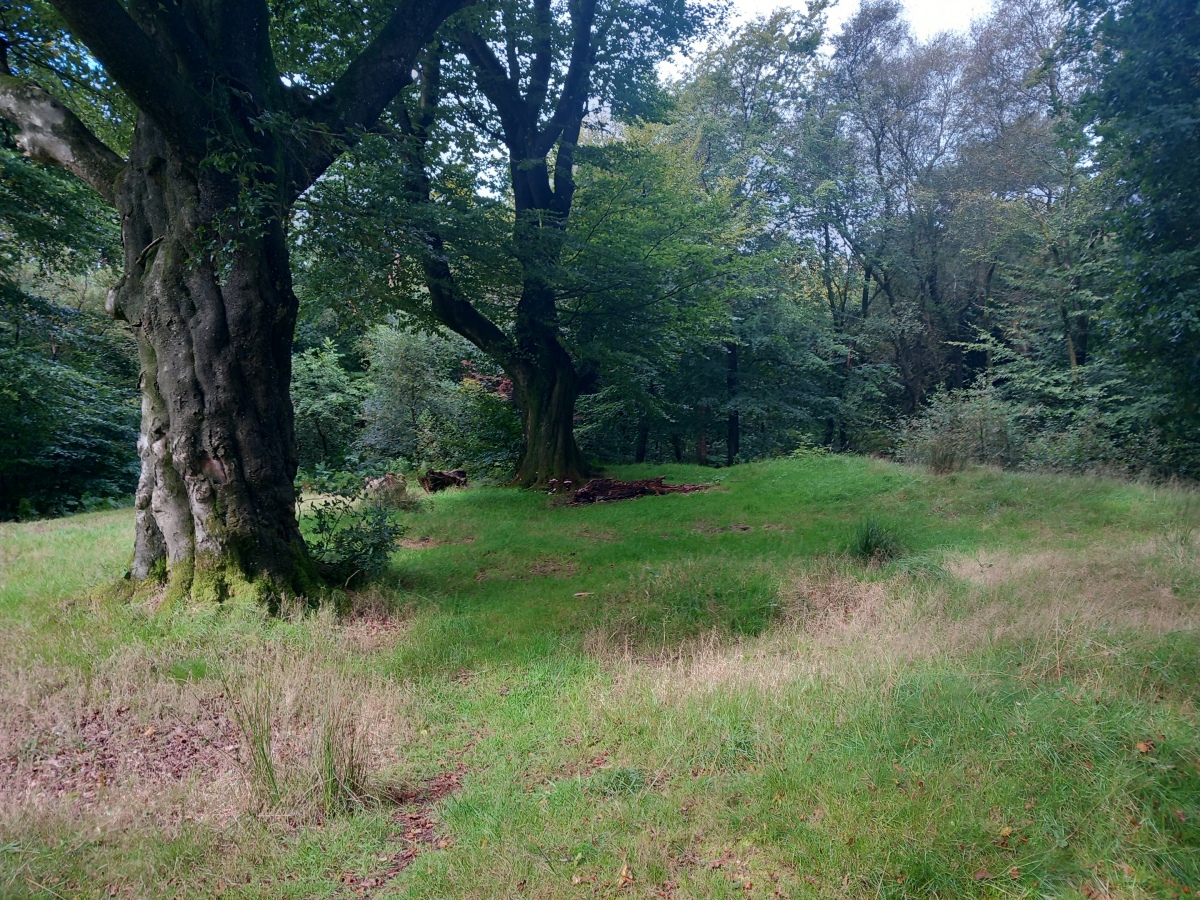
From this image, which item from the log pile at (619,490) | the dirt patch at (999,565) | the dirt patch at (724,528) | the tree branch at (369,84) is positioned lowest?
the dirt patch at (724,528)

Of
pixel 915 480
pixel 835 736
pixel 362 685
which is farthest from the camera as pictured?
pixel 915 480

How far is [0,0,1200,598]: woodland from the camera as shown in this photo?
20.7ft

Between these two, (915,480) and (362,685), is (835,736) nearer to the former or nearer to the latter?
(362,685)

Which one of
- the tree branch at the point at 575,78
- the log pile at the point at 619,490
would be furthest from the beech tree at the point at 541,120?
the log pile at the point at 619,490

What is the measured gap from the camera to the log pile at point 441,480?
15602 mm

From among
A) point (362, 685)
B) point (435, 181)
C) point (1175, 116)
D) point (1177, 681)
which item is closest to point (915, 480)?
point (1175, 116)

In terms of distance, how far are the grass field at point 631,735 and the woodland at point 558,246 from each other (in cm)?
174

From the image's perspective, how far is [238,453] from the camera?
6207 millimetres

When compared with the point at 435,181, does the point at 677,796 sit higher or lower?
lower

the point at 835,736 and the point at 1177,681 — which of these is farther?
the point at 1177,681

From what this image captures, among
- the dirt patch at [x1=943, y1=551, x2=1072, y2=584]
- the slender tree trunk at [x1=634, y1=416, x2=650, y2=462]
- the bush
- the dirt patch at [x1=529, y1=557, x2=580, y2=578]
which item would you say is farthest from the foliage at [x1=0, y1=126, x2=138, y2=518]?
the bush

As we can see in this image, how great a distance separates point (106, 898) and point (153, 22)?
707 centimetres

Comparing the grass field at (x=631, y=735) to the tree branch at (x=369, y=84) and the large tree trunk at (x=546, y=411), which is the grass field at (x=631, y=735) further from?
the large tree trunk at (x=546, y=411)

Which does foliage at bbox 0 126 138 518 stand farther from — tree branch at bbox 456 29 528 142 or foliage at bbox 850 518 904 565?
foliage at bbox 850 518 904 565
